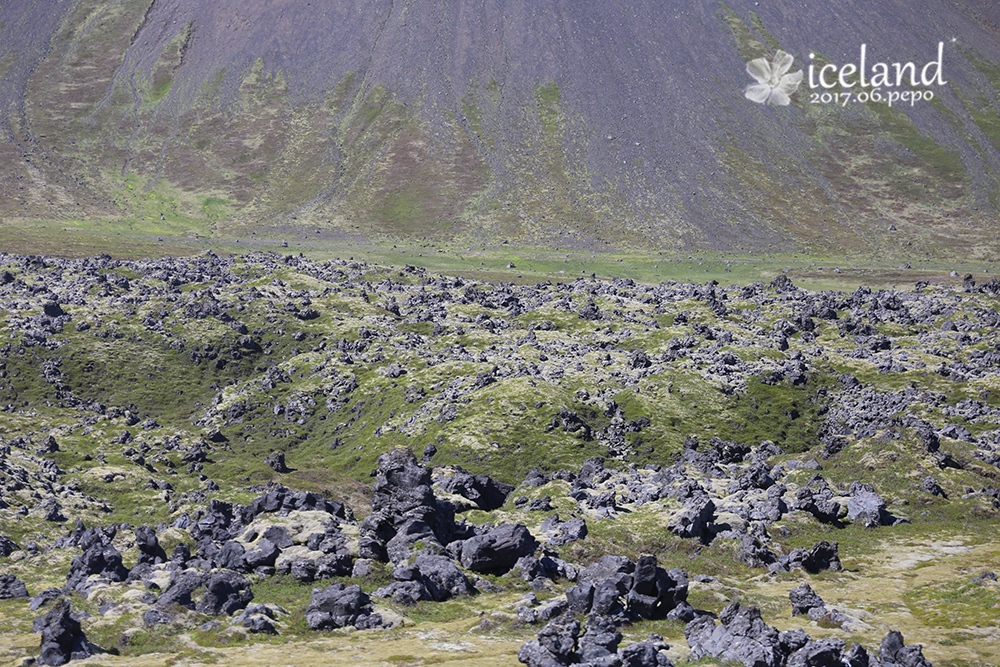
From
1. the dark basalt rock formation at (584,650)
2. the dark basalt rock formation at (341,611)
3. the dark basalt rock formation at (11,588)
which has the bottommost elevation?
the dark basalt rock formation at (11,588)

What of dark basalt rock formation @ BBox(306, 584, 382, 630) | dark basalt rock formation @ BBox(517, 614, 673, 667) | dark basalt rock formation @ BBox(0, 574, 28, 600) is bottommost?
dark basalt rock formation @ BBox(0, 574, 28, 600)

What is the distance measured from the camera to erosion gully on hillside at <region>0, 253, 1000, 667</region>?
208ft

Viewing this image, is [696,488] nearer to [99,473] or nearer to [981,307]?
[99,473]

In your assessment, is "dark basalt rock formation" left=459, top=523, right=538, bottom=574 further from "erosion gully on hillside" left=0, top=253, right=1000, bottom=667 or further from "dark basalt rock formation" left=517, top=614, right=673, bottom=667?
"dark basalt rock formation" left=517, top=614, right=673, bottom=667

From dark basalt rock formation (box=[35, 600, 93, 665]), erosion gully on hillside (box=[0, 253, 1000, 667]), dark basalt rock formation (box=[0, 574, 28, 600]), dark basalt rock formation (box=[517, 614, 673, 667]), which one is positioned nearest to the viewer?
dark basalt rock formation (box=[517, 614, 673, 667])

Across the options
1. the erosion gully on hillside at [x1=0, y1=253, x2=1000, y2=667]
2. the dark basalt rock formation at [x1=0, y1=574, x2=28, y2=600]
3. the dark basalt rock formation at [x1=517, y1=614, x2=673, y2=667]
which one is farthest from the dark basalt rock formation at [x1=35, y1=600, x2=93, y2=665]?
the dark basalt rock formation at [x1=517, y1=614, x2=673, y2=667]

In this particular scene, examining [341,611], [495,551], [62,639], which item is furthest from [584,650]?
[62,639]

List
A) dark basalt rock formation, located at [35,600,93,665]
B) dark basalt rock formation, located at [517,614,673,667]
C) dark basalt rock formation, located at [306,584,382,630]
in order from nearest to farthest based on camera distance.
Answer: dark basalt rock formation, located at [517,614,673,667]
dark basalt rock formation, located at [35,600,93,665]
dark basalt rock formation, located at [306,584,382,630]

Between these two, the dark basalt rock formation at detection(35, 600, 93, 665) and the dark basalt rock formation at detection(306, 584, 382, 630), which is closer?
the dark basalt rock formation at detection(35, 600, 93, 665)

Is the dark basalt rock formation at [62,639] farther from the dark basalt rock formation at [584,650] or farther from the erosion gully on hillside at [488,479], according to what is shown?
the dark basalt rock formation at [584,650]

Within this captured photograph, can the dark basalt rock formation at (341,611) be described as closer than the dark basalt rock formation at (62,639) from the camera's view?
No

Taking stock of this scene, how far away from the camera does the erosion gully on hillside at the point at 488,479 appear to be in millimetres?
63375

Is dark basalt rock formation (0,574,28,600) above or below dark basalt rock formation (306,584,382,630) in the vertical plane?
below

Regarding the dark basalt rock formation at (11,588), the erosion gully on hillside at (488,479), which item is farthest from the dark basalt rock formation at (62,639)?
the dark basalt rock formation at (11,588)
